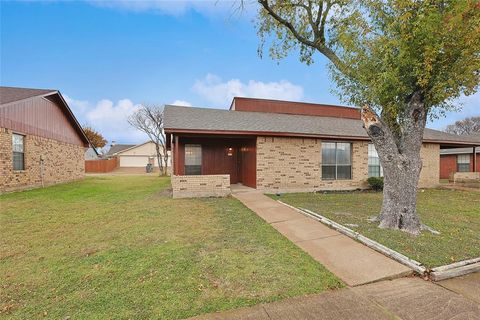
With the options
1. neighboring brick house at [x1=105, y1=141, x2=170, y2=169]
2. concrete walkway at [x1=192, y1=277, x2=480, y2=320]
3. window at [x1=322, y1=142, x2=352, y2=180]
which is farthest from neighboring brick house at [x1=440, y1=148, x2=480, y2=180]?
neighboring brick house at [x1=105, y1=141, x2=170, y2=169]

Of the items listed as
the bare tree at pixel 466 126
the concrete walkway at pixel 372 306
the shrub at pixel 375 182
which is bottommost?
the concrete walkway at pixel 372 306

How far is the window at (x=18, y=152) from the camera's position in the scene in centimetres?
1114

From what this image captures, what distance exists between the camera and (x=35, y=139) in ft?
41.6

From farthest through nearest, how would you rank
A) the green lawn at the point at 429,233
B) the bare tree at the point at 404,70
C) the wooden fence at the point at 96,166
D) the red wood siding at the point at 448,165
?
the wooden fence at the point at 96,166 → the red wood siding at the point at 448,165 → the bare tree at the point at 404,70 → the green lawn at the point at 429,233

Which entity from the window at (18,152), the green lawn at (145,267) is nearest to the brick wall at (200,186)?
the green lawn at (145,267)

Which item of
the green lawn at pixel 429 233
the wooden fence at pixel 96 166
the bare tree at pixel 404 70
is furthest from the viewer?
the wooden fence at pixel 96 166

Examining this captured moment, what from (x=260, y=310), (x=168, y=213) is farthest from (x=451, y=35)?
(x=168, y=213)

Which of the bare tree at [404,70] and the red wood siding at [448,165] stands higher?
the bare tree at [404,70]

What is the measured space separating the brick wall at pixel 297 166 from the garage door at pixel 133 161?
33418mm

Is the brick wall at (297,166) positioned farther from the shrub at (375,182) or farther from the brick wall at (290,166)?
the shrub at (375,182)

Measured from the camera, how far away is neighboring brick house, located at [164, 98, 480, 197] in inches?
384

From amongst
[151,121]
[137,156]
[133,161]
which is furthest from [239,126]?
[133,161]

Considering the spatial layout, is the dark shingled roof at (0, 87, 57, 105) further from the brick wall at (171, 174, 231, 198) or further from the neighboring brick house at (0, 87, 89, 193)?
the brick wall at (171, 174, 231, 198)

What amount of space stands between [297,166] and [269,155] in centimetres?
145
